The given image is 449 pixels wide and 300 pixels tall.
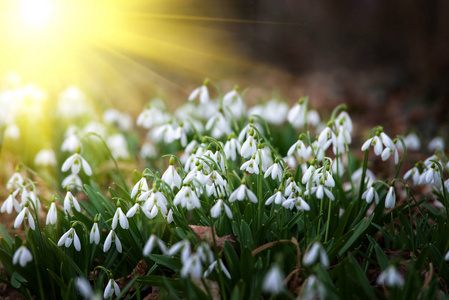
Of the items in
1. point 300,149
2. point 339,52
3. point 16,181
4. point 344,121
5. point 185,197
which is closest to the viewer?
point 185,197

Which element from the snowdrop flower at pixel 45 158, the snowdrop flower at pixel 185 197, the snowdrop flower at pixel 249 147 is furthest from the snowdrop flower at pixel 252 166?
the snowdrop flower at pixel 45 158

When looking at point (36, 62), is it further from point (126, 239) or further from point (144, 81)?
point (126, 239)

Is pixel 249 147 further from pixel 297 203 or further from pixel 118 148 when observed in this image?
pixel 118 148

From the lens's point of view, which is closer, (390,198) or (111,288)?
(111,288)

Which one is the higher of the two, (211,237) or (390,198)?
(390,198)

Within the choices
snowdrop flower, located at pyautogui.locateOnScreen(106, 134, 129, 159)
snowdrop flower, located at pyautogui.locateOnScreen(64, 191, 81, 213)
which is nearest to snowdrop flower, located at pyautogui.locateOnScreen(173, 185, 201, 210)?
snowdrop flower, located at pyautogui.locateOnScreen(64, 191, 81, 213)

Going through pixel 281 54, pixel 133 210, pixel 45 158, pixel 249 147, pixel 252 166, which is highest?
pixel 281 54

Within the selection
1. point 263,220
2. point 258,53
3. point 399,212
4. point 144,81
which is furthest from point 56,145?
point 258,53

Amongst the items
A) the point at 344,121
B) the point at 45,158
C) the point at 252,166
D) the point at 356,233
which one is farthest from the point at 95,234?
the point at 45,158
